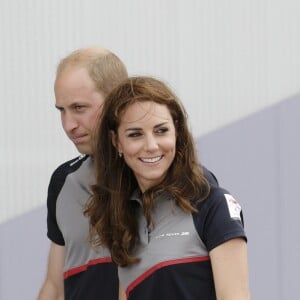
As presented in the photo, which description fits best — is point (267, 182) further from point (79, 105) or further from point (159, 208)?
point (159, 208)

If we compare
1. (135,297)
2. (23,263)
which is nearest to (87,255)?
(135,297)

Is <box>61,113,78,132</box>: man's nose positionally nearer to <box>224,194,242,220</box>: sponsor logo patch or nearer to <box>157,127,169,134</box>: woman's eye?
<box>157,127,169,134</box>: woman's eye

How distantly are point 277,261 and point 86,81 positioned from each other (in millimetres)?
1622

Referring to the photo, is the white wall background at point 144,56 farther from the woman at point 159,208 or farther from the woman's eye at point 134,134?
the woman's eye at point 134,134

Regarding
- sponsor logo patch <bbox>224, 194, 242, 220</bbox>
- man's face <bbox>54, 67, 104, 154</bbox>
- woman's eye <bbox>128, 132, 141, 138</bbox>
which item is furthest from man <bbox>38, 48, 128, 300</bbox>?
sponsor logo patch <bbox>224, 194, 242, 220</bbox>

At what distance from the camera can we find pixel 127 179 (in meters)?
2.41

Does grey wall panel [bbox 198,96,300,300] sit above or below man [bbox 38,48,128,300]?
below

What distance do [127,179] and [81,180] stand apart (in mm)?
291

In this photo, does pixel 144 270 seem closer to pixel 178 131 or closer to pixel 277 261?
pixel 178 131

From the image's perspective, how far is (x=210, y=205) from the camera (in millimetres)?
2227

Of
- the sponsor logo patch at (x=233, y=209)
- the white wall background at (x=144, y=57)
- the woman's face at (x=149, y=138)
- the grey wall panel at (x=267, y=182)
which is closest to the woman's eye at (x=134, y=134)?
the woman's face at (x=149, y=138)

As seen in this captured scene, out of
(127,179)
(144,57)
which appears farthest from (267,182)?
(127,179)

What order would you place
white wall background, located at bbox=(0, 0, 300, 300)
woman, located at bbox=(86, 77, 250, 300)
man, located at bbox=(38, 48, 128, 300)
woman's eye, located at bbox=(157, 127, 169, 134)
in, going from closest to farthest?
woman, located at bbox=(86, 77, 250, 300)
woman's eye, located at bbox=(157, 127, 169, 134)
man, located at bbox=(38, 48, 128, 300)
white wall background, located at bbox=(0, 0, 300, 300)

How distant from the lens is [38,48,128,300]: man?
258 centimetres
